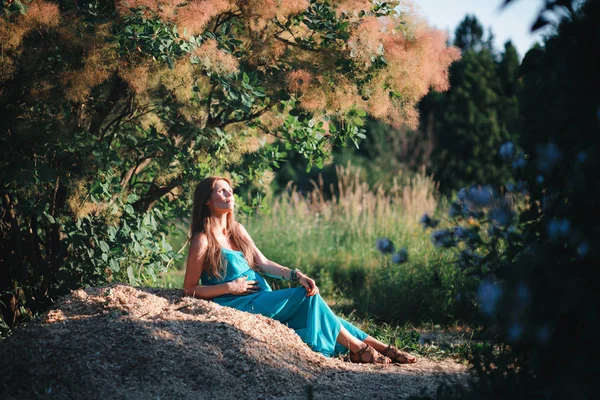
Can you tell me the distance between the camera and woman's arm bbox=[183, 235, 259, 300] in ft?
12.9

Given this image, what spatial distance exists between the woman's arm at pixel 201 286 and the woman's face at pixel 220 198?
0.76 feet

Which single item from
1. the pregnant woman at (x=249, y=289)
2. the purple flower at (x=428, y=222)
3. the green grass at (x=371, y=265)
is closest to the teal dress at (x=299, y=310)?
the pregnant woman at (x=249, y=289)

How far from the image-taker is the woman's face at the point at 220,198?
4156 millimetres

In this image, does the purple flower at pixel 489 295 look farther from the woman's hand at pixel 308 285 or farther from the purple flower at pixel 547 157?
the woman's hand at pixel 308 285

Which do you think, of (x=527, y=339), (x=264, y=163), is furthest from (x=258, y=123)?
(x=527, y=339)

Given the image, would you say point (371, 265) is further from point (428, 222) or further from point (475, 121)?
point (475, 121)

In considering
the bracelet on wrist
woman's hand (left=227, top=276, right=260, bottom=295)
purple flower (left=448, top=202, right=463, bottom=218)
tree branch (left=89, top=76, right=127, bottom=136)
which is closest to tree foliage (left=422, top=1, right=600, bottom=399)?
purple flower (left=448, top=202, right=463, bottom=218)

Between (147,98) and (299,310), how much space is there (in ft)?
6.06

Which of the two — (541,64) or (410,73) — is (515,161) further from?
(410,73)

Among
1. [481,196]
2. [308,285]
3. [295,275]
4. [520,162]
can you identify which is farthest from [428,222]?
[295,275]

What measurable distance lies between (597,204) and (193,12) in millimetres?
2295

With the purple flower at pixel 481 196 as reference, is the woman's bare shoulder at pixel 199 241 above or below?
below

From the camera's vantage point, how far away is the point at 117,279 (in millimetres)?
4336

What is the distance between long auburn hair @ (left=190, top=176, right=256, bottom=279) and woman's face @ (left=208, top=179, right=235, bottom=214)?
0.08 feet
